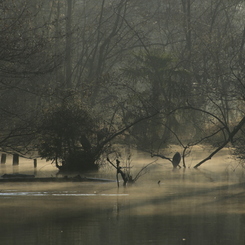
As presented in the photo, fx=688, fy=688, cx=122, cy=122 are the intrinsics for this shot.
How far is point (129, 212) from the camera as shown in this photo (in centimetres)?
1319

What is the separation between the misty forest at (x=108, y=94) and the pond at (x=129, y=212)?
2.20 metres

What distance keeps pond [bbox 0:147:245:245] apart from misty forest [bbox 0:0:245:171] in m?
2.20

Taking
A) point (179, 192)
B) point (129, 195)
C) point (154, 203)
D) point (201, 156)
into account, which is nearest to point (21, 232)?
point (154, 203)

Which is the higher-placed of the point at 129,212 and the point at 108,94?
the point at 108,94

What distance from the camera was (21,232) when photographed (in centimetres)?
1078

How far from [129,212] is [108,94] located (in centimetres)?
2134

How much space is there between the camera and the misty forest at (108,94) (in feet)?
62.6

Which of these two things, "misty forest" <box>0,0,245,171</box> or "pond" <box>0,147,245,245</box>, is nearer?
"pond" <box>0,147,245,245</box>

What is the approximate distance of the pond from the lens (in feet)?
34.1

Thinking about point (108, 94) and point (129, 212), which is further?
point (108, 94)

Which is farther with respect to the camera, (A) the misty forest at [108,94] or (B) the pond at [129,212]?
(A) the misty forest at [108,94]

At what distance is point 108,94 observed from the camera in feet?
112

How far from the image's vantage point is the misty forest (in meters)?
19.1

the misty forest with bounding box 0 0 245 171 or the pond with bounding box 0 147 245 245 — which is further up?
the misty forest with bounding box 0 0 245 171
